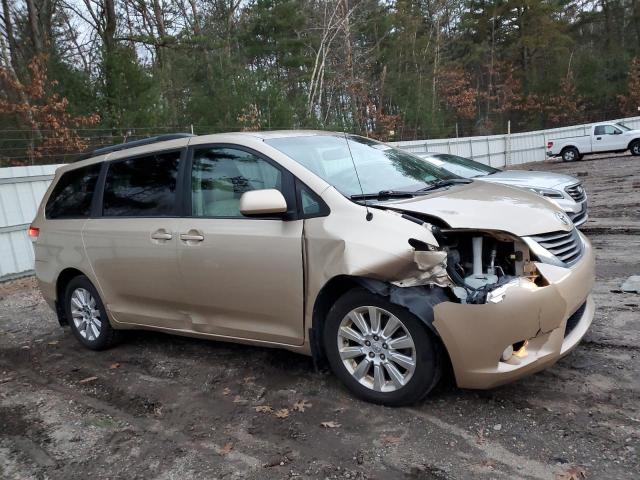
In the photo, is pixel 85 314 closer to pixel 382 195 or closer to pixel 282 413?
pixel 282 413

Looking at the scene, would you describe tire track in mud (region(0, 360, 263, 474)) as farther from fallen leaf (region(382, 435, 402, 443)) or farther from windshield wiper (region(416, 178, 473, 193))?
windshield wiper (region(416, 178, 473, 193))

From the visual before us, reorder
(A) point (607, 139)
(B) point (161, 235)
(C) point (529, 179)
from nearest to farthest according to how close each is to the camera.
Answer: (B) point (161, 235)
(C) point (529, 179)
(A) point (607, 139)

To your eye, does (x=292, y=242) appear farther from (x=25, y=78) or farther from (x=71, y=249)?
(x=25, y=78)

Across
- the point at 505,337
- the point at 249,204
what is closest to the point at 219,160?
the point at 249,204

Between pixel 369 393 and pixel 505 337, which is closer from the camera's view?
pixel 505 337

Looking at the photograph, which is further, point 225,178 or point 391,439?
point 225,178

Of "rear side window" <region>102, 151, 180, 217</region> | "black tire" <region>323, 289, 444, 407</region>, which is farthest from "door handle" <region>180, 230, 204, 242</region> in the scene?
"black tire" <region>323, 289, 444, 407</region>

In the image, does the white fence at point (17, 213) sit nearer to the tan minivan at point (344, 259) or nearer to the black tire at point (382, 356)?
the tan minivan at point (344, 259)

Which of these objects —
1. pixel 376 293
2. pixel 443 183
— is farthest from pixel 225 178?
pixel 443 183

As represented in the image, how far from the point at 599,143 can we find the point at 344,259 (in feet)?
76.2

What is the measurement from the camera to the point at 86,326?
5.20 m

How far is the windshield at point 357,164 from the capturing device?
3.77m

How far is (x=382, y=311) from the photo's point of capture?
10.8 ft

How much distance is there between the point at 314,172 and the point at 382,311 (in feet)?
3.45
